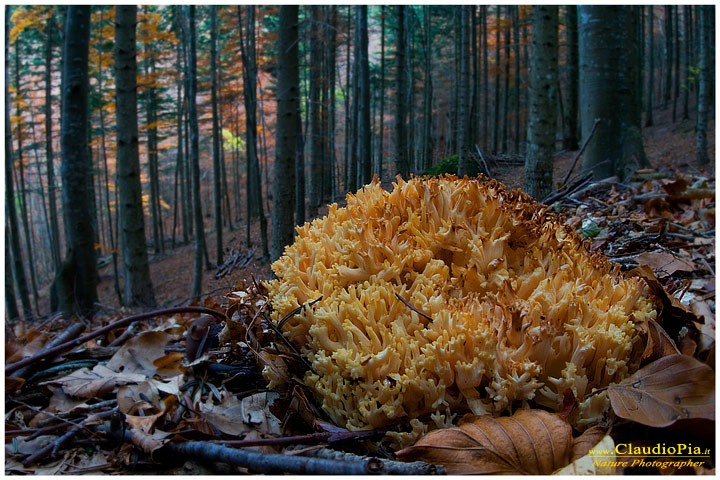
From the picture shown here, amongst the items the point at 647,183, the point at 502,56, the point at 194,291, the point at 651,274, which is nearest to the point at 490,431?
the point at 651,274

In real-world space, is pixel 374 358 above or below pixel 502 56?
below

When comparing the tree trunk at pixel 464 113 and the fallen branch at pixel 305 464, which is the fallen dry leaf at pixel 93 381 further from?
the tree trunk at pixel 464 113

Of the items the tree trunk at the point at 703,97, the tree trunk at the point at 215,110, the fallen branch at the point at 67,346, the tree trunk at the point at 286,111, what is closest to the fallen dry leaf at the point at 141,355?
the fallen branch at the point at 67,346

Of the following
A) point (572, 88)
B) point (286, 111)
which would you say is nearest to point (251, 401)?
point (286, 111)

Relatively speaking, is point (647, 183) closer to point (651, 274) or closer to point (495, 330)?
point (651, 274)

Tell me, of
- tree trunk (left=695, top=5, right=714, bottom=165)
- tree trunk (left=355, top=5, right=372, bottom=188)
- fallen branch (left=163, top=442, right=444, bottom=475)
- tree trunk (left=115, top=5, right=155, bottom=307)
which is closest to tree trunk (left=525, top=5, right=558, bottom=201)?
tree trunk (left=355, top=5, right=372, bottom=188)

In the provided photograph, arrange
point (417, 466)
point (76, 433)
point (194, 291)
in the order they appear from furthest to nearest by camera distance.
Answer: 1. point (194, 291)
2. point (76, 433)
3. point (417, 466)

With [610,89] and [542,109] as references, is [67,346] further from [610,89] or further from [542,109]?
[610,89]
